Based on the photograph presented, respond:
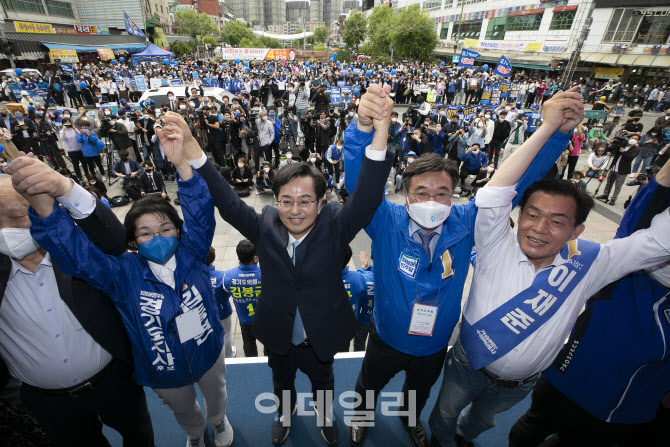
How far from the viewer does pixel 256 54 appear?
31766mm

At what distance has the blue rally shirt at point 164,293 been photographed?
1.67 metres

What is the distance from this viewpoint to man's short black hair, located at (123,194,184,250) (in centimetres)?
184

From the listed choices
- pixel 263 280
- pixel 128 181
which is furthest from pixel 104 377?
pixel 128 181

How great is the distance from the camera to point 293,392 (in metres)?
2.54

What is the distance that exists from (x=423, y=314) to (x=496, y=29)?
4925 centimetres

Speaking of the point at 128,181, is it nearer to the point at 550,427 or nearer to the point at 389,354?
the point at 389,354

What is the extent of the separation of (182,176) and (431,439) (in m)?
2.61

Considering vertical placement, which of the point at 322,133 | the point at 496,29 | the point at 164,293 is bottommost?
the point at 322,133

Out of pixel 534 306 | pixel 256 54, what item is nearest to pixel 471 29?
pixel 256 54

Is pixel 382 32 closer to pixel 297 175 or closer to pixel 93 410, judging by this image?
pixel 297 175

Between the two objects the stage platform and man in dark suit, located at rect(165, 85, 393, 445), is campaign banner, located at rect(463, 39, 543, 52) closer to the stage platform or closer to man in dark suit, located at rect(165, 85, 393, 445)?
the stage platform

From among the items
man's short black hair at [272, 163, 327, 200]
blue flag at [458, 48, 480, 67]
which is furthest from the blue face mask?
blue flag at [458, 48, 480, 67]

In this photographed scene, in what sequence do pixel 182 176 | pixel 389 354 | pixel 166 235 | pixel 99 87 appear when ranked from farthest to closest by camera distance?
pixel 99 87
pixel 389 354
pixel 166 235
pixel 182 176

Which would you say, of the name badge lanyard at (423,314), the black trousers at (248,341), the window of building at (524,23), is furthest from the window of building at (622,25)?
the black trousers at (248,341)
